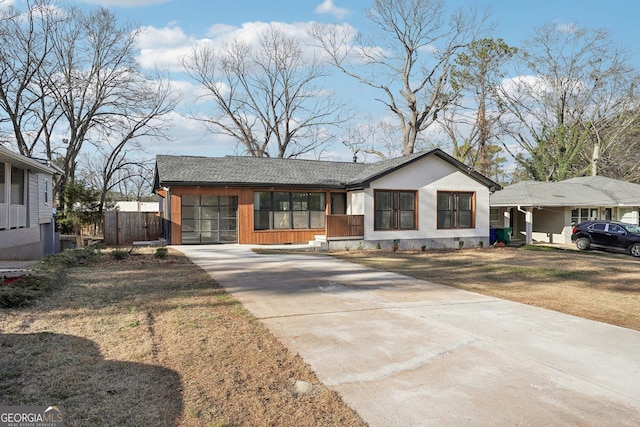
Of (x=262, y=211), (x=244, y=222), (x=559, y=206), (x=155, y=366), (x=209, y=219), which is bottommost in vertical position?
(x=155, y=366)

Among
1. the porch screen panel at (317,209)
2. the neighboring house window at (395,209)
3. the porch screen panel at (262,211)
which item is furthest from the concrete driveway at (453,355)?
the porch screen panel at (317,209)

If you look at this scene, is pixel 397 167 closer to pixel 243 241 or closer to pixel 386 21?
pixel 243 241

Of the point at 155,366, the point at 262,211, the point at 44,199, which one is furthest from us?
the point at 262,211

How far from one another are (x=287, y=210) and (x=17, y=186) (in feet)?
35.1

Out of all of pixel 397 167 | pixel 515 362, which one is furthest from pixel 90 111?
pixel 515 362

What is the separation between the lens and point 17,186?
16219 millimetres

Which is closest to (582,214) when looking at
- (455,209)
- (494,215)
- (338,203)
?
(494,215)

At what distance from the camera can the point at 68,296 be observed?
24.8ft

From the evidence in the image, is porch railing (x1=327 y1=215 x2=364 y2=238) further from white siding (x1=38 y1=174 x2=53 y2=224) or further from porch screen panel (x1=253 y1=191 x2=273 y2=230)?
white siding (x1=38 y1=174 x2=53 y2=224)

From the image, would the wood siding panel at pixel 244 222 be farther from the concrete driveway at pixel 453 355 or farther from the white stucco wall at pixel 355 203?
the concrete driveway at pixel 453 355

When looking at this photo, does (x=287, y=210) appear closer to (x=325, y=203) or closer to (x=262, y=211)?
(x=262, y=211)

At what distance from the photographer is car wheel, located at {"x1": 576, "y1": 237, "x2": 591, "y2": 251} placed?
21.1m

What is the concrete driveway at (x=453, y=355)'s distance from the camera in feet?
11.5

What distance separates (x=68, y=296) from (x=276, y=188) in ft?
42.8
